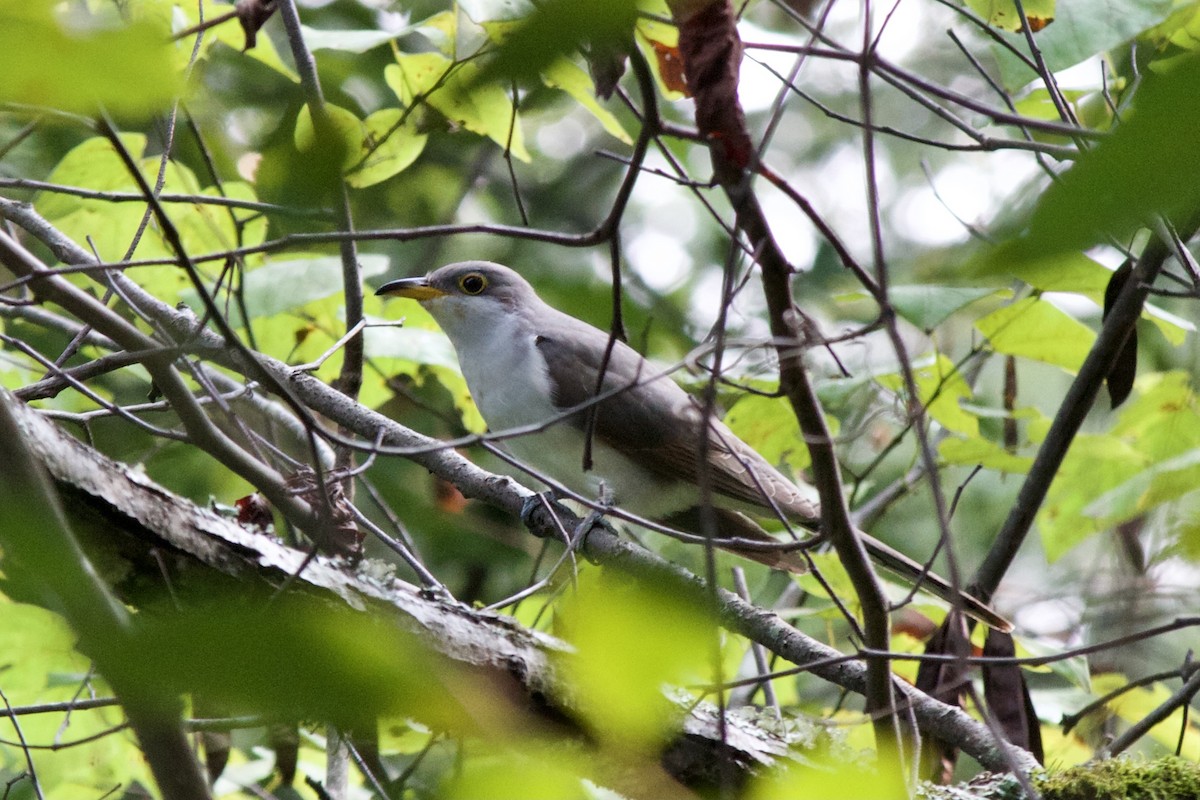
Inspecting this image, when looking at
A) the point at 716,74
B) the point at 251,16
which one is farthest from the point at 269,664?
the point at 251,16

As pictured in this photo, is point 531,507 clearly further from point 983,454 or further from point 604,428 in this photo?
point 983,454

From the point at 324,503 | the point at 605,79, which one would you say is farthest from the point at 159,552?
the point at 605,79

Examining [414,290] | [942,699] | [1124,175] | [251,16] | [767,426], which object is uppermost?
[414,290]

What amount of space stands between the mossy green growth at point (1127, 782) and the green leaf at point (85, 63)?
3168 mm

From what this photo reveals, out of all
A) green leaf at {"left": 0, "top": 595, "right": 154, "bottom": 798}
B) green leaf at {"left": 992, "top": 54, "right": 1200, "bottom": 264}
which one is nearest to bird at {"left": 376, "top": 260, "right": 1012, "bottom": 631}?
green leaf at {"left": 0, "top": 595, "right": 154, "bottom": 798}

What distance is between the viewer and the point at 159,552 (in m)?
2.48

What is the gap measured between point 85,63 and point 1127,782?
3.34m

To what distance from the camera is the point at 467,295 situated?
521 cm

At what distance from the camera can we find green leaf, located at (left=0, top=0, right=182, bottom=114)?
0.65 m

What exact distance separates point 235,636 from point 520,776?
0.44 metres

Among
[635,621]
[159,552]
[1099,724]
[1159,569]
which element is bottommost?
[635,621]

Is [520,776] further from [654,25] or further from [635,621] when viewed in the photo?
[654,25]

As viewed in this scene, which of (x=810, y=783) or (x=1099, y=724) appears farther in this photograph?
(x=1099, y=724)

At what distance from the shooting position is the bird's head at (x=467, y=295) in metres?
5.15
